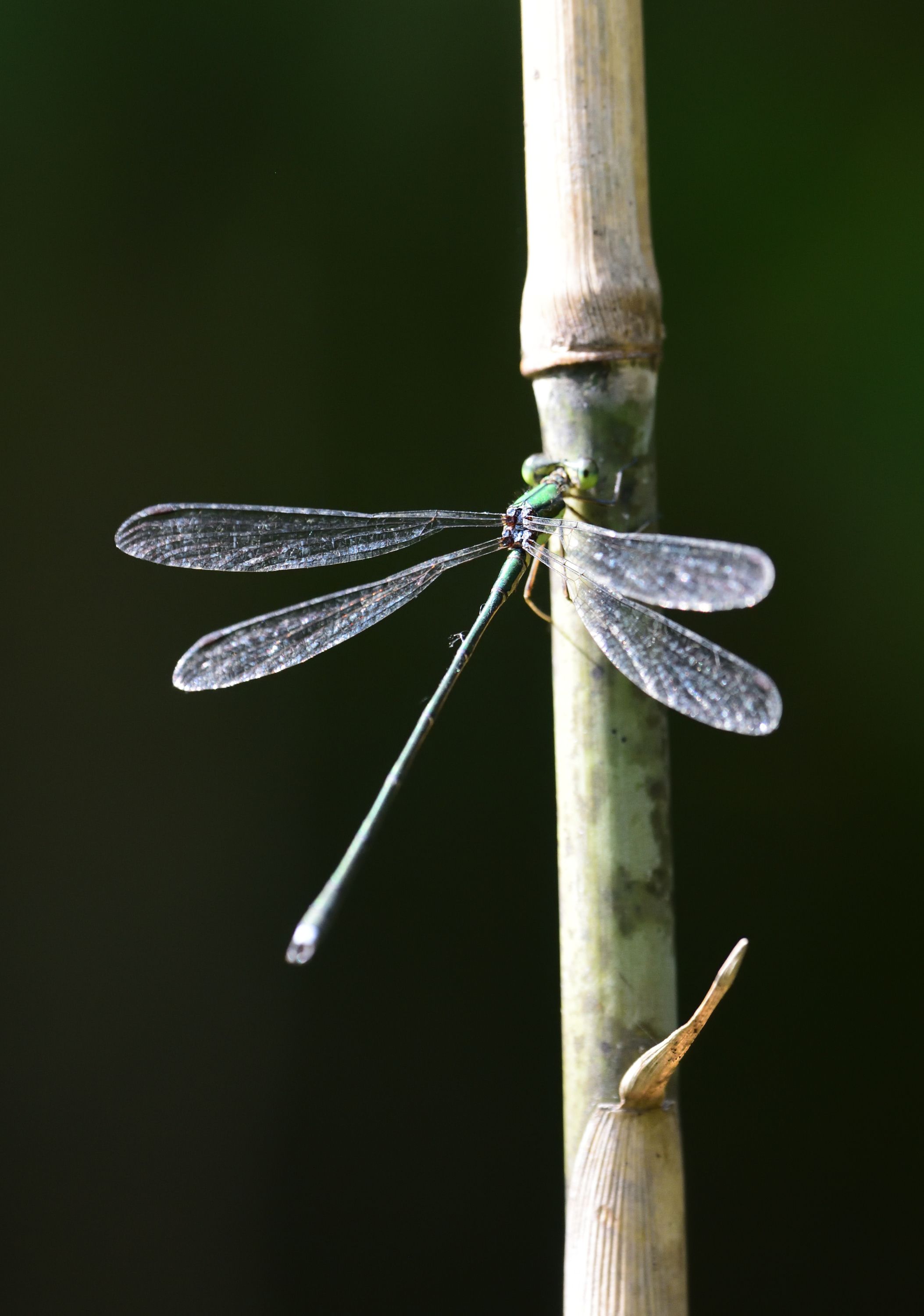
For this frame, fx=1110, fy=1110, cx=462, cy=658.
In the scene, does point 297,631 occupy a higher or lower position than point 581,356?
lower

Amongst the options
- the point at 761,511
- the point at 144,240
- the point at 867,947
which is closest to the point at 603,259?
the point at 761,511

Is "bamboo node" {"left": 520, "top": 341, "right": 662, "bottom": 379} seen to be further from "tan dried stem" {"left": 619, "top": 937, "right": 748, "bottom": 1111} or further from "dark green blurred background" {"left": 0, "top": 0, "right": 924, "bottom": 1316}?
"dark green blurred background" {"left": 0, "top": 0, "right": 924, "bottom": 1316}

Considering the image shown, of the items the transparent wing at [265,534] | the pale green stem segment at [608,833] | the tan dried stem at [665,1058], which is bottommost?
the tan dried stem at [665,1058]

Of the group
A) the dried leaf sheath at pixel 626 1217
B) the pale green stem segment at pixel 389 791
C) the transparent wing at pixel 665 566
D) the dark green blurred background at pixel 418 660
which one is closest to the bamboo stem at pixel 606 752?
the dried leaf sheath at pixel 626 1217

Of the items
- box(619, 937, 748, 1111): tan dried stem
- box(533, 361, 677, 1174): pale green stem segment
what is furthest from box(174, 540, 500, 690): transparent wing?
box(619, 937, 748, 1111): tan dried stem

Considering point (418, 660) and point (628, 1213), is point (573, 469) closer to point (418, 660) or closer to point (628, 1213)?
point (628, 1213)

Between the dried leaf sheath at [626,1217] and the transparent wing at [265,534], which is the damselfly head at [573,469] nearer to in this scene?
the transparent wing at [265,534]

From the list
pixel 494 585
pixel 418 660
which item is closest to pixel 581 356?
pixel 494 585
